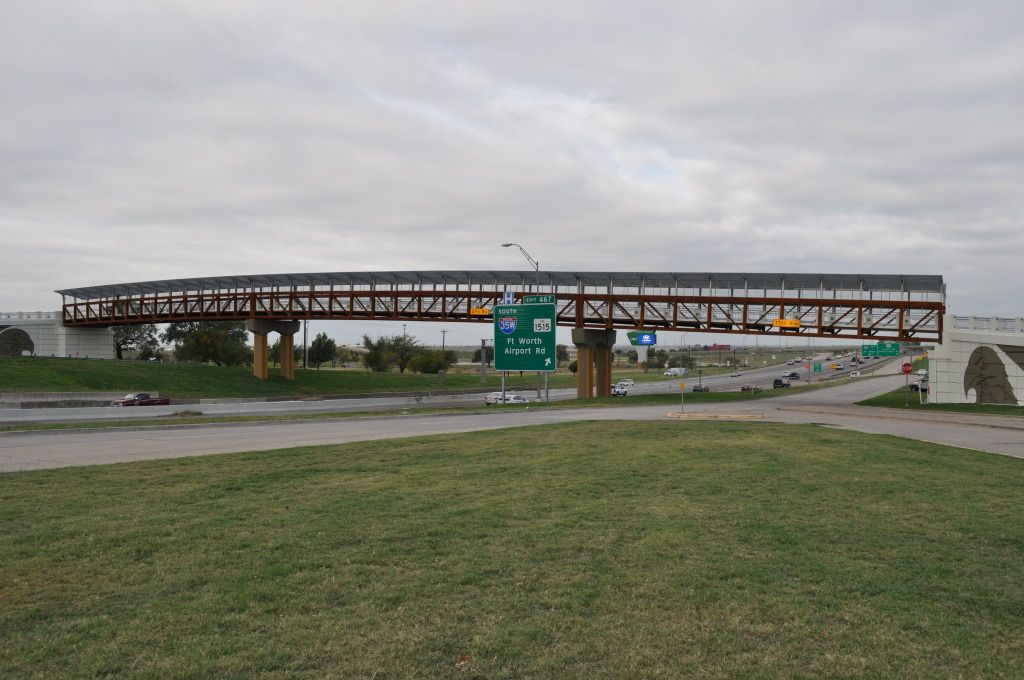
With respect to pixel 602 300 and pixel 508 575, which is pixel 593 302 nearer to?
pixel 602 300

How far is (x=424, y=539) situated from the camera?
28.3 ft

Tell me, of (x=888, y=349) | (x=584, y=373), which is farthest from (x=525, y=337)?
(x=888, y=349)

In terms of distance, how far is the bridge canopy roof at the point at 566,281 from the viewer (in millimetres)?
51344

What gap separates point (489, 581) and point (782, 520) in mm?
4775

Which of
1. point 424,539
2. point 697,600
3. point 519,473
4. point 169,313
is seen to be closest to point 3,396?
point 169,313

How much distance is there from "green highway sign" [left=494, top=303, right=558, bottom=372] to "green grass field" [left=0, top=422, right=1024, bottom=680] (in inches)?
908

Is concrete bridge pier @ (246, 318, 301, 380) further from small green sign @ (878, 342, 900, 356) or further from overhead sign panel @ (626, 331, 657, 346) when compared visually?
small green sign @ (878, 342, 900, 356)

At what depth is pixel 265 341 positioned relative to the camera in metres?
73.4

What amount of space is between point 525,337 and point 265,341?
44131 mm

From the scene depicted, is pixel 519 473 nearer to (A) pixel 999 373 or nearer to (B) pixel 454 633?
(B) pixel 454 633

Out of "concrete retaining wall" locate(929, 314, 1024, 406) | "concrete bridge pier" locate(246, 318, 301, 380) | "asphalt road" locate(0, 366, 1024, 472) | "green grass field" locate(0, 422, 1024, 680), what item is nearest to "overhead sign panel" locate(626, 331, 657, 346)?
"concrete retaining wall" locate(929, 314, 1024, 406)

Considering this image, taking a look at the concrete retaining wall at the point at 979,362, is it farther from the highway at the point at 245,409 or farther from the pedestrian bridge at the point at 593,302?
the highway at the point at 245,409

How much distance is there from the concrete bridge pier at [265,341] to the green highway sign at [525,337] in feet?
132

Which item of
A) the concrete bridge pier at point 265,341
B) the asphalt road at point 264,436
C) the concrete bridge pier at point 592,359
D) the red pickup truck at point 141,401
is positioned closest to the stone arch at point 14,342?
the concrete bridge pier at point 265,341
